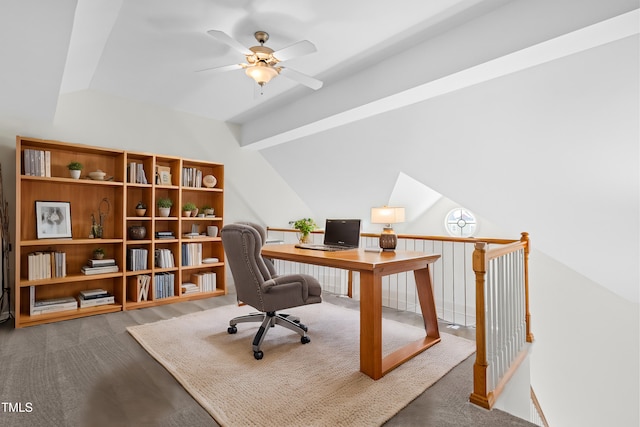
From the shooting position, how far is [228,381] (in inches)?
81.6

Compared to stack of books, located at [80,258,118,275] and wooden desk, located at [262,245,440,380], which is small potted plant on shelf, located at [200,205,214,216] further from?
wooden desk, located at [262,245,440,380]

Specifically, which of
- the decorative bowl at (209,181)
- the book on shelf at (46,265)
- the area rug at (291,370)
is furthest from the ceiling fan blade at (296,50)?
the book on shelf at (46,265)

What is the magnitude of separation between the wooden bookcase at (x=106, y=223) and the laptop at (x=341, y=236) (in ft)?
6.14

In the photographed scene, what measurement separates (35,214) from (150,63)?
78.3 inches

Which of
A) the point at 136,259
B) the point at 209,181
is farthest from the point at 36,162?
the point at 209,181

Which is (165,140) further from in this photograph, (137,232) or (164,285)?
(164,285)

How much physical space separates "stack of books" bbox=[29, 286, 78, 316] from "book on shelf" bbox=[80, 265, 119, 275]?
32 centimetres

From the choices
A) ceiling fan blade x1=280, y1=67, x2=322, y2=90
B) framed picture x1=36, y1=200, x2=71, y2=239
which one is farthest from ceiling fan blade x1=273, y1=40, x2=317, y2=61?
framed picture x1=36, y1=200, x2=71, y2=239

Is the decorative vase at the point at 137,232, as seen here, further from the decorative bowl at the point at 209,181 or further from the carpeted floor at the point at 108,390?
the carpeted floor at the point at 108,390

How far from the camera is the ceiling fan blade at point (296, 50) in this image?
7.36ft

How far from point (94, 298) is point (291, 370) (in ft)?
8.64

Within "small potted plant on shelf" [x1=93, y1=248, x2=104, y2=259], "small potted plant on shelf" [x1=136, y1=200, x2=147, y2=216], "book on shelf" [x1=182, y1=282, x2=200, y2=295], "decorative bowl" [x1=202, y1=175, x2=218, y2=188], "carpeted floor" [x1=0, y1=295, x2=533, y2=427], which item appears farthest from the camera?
"decorative bowl" [x1=202, y1=175, x2=218, y2=188]

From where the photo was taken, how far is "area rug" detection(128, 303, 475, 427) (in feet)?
5.80

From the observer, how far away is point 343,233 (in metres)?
3.18
